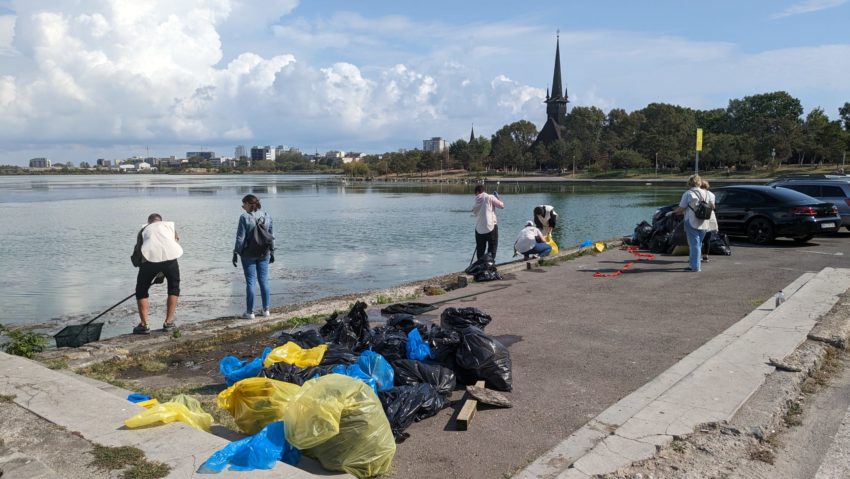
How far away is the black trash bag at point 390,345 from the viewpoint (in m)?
6.04

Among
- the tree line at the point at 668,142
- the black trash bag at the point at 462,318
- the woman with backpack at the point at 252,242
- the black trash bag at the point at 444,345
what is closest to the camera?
the black trash bag at the point at 444,345

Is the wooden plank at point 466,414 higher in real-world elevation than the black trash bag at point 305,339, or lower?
lower

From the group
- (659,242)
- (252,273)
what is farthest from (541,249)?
(252,273)

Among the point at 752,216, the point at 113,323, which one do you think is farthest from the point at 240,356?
the point at 752,216

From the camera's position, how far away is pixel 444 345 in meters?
6.09

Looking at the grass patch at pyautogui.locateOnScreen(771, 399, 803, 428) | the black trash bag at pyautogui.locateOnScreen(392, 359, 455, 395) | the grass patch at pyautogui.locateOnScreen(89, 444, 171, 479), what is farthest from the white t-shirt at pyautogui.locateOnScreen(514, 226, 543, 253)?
the grass patch at pyautogui.locateOnScreen(89, 444, 171, 479)

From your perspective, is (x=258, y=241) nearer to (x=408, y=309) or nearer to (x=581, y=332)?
(x=408, y=309)

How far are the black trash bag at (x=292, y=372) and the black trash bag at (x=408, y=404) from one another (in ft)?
2.46

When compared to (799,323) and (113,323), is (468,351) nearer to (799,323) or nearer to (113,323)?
(799,323)

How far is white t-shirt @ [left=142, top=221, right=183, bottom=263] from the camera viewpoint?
891 cm

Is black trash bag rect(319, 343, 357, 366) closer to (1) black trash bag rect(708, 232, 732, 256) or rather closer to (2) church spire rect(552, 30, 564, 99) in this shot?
(1) black trash bag rect(708, 232, 732, 256)

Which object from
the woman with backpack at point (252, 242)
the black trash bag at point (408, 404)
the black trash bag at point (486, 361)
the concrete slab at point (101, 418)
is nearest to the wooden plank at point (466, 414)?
the black trash bag at point (408, 404)

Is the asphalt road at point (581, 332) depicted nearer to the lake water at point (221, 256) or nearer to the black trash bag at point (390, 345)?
the black trash bag at point (390, 345)

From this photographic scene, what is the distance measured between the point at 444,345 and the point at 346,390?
204 cm
